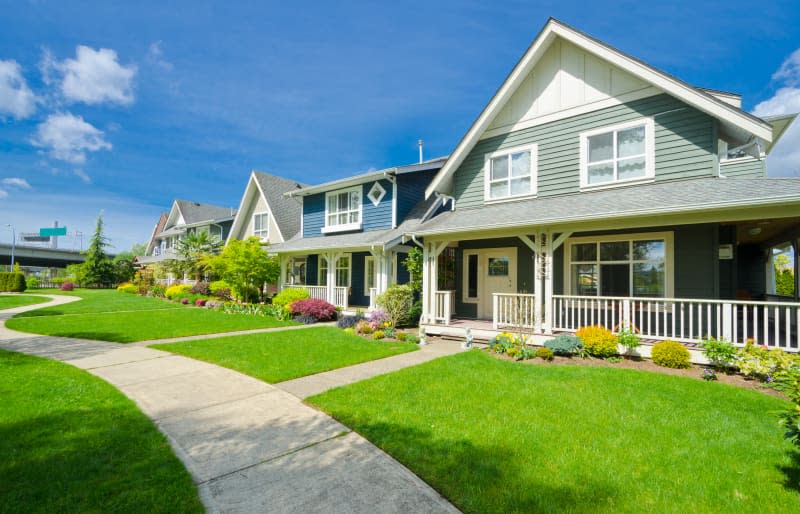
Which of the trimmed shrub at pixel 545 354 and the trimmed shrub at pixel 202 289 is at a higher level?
the trimmed shrub at pixel 202 289

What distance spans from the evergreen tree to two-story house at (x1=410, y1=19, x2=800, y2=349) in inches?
1657

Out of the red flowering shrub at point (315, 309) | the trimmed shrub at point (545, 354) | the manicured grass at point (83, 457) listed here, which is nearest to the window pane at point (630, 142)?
the trimmed shrub at point (545, 354)

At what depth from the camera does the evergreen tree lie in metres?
38.3

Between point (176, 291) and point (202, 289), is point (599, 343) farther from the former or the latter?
point (176, 291)

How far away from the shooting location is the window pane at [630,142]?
31.4 ft

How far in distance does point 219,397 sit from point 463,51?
39.2 ft

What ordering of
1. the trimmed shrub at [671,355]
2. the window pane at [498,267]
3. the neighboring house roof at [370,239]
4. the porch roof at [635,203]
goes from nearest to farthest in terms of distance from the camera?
1. the porch roof at [635,203]
2. the trimmed shrub at [671,355]
3. the window pane at [498,267]
4. the neighboring house roof at [370,239]

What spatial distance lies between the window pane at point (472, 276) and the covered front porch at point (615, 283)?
37 millimetres

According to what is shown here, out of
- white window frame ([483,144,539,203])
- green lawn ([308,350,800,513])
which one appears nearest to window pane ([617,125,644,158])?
white window frame ([483,144,539,203])

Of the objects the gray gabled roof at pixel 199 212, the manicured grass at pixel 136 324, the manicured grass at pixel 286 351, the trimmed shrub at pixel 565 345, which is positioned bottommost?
the manicured grass at pixel 136 324

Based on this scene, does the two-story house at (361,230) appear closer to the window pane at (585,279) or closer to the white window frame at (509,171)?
the white window frame at (509,171)

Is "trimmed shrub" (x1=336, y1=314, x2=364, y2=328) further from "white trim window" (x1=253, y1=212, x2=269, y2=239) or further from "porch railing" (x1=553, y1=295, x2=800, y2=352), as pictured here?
"white trim window" (x1=253, y1=212, x2=269, y2=239)

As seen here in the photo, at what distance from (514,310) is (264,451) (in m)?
7.92

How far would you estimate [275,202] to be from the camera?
22.4m
